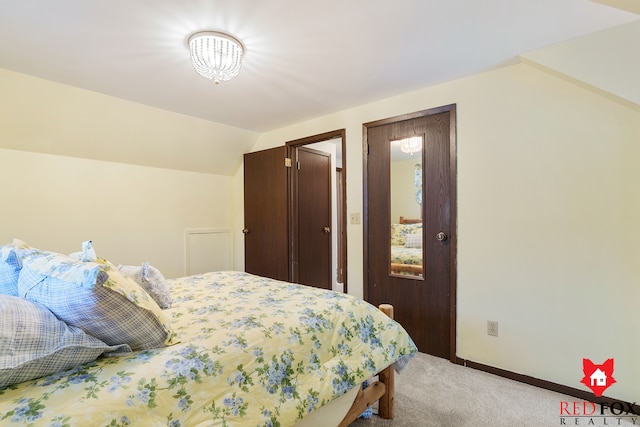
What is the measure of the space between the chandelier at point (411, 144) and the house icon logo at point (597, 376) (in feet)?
6.00

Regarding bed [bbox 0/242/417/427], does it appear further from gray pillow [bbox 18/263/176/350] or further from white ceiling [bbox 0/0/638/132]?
white ceiling [bbox 0/0/638/132]

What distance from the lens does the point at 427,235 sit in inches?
99.7

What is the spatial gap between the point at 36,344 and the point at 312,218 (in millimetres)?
3067

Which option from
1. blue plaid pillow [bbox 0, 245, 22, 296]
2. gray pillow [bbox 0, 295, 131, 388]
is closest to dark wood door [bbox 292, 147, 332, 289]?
blue plaid pillow [bbox 0, 245, 22, 296]

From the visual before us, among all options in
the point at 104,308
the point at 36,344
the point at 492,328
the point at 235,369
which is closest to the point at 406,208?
the point at 492,328

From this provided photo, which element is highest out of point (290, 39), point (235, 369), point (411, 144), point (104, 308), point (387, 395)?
point (290, 39)

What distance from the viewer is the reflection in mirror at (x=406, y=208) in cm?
259

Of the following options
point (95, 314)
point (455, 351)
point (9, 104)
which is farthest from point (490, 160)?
point (9, 104)

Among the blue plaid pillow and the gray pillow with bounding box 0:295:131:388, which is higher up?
the blue plaid pillow

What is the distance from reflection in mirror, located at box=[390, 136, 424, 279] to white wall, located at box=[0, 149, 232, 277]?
2.43m

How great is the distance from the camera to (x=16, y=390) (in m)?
0.81

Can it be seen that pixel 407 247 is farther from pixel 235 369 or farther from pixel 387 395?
pixel 235 369

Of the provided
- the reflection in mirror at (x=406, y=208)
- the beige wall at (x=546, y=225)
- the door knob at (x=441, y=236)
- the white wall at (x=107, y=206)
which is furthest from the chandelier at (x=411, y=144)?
the white wall at (x=107, y=206)

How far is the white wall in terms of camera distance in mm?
2602
